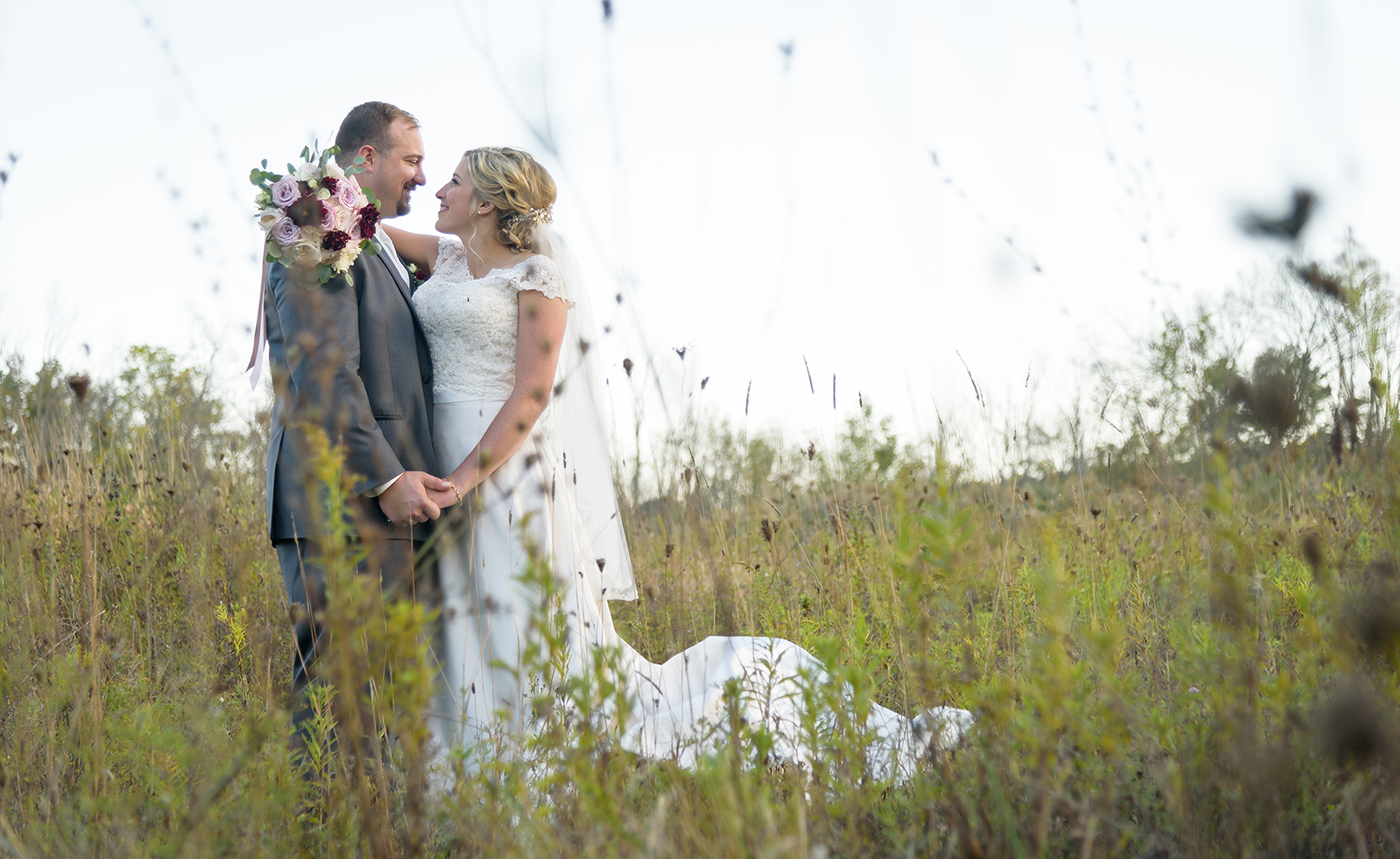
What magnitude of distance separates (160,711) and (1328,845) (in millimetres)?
3246

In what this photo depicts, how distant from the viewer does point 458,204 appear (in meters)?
3.81

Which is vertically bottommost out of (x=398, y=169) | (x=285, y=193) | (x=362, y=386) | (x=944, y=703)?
(x=944, y=703)

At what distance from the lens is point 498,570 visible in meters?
3.47

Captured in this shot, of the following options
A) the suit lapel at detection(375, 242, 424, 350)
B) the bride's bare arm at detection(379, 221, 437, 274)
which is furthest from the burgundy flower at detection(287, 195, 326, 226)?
the bride's bare arm at detection(379, 221, 437, 274)

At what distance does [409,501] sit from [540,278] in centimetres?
101

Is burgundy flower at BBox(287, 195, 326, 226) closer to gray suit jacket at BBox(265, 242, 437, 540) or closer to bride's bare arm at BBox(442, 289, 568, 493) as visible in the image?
gray suit jacket at BBox(265, 242, 437, 540)

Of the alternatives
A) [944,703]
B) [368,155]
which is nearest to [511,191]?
[368,155]

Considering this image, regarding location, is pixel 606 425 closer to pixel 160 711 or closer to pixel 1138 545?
pixel 160 711

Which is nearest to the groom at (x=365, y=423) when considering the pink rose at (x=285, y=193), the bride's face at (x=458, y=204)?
the pink rose at (x=285, y=193)

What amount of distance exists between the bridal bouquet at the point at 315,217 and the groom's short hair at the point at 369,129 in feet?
2.04

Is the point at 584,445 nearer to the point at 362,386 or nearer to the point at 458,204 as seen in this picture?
the point at 362,386

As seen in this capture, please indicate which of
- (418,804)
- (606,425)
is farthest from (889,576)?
(418,804)

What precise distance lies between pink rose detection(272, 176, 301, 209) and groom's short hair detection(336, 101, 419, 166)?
797 millimetres

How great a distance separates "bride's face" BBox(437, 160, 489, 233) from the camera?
380 cm
